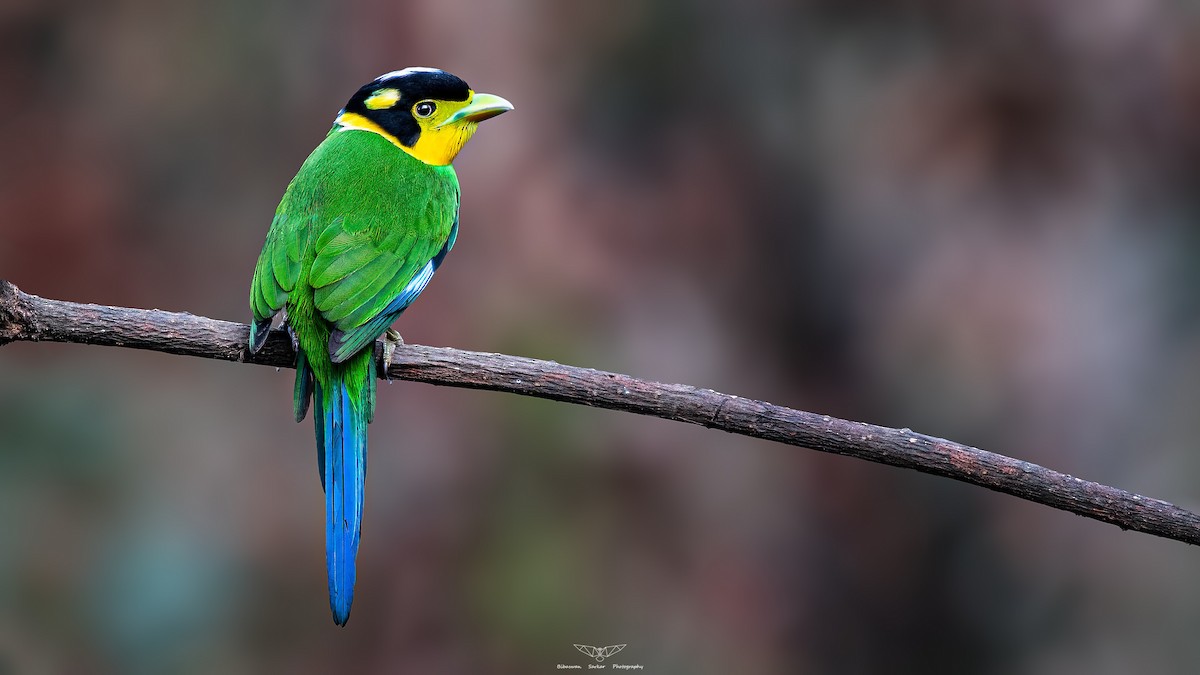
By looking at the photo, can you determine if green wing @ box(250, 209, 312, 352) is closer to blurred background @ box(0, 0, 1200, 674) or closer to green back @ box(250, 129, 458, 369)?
green back @ box(250, 129, 458, 369)

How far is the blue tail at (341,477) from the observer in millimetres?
2607

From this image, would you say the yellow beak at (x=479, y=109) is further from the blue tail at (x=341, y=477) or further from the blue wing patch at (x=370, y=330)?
the blue tail at (x=341, y=477)

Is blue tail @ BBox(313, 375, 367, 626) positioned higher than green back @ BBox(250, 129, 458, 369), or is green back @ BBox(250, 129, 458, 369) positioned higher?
green back @ BBox(250, 129, 458, 369)

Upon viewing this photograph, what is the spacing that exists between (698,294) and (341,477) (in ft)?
9.69

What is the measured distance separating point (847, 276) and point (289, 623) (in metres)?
3.07

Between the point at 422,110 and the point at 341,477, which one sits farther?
the point at 422,110

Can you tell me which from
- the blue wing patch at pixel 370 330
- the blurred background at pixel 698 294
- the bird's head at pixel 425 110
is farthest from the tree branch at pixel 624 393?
the blurred background at pixel 698 294

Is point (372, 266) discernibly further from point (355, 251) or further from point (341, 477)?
point (341, 477)

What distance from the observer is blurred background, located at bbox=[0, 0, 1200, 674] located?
5.02 meters

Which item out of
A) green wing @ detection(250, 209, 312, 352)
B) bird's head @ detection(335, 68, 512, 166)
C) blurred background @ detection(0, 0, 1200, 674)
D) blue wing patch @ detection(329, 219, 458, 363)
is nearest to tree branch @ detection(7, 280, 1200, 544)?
green wing @ detection(250, 209, 312, 352)

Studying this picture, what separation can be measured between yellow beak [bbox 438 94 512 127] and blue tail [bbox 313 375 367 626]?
1.09 m

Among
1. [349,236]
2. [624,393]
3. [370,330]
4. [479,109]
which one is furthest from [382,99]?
[624,393]

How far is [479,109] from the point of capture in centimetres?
344

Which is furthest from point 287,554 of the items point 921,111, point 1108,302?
point 1108,302
